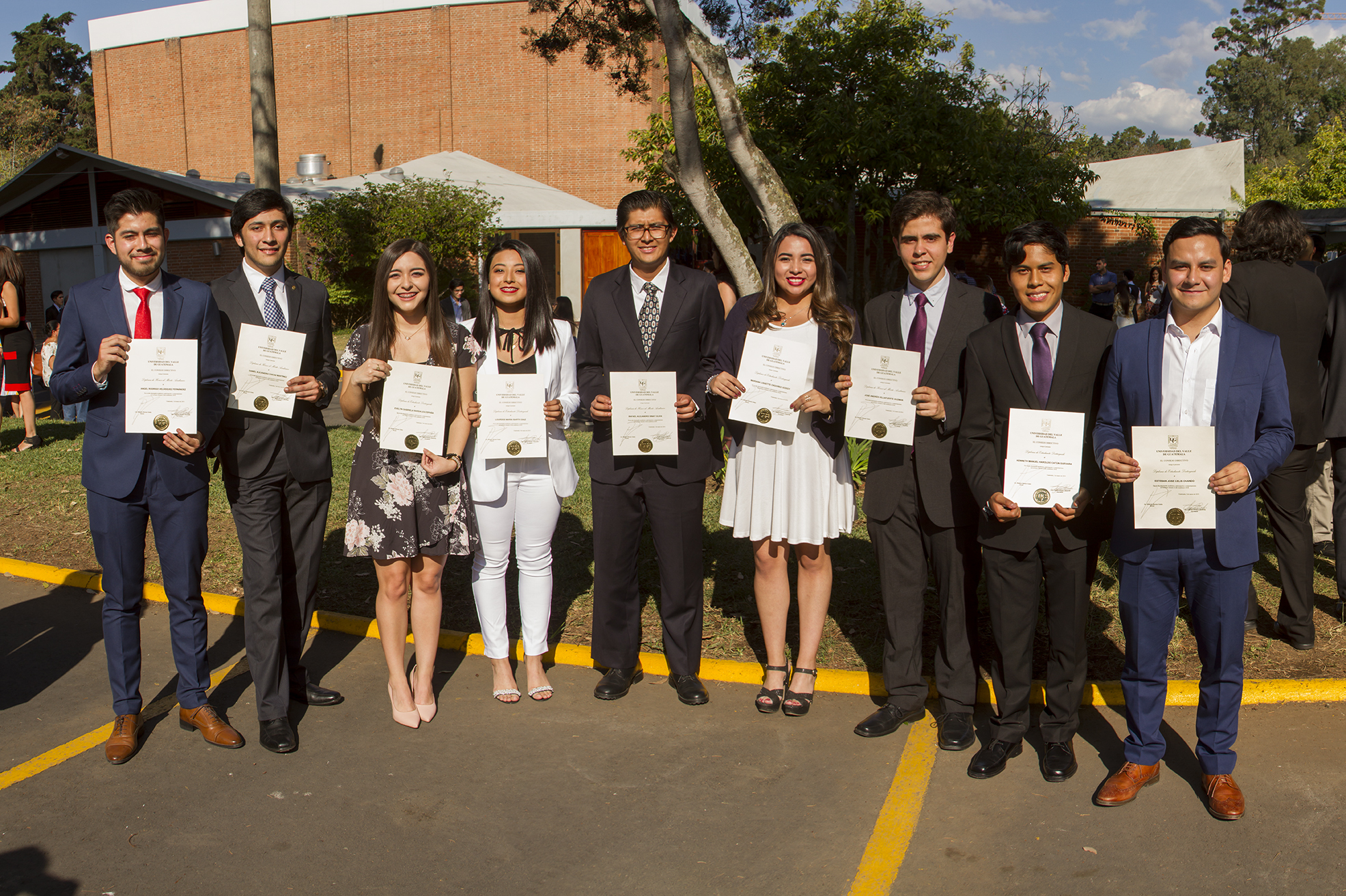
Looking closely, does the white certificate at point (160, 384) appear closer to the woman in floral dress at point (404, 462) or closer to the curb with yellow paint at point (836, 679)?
the woman in floral dress at point (404, 462)

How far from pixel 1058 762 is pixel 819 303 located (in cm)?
229

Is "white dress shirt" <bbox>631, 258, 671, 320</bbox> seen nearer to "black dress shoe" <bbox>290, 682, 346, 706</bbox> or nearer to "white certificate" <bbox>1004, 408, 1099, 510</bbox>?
"white certificate" <bbox>1004, 408, 1099, 510</bbox>

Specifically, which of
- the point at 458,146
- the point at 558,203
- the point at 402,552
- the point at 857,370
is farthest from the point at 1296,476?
the point at 458,146

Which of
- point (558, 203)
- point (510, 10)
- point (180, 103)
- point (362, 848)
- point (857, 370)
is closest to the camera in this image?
point (362, 848)

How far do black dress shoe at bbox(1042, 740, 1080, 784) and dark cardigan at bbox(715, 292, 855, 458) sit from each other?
5.29 feet

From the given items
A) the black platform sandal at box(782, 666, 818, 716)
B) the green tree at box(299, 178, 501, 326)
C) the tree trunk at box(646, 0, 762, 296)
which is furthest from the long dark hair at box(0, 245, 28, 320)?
the green tree at box(299, 178, 501, 326)

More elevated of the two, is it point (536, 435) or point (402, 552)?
point (536, 435)

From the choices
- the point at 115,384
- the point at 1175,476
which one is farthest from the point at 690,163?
the point at 1175,476

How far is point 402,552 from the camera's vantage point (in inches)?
186

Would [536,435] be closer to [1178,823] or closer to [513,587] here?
[513,587]

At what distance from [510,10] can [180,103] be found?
19.5m

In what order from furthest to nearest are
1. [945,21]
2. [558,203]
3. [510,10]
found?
1. [510,10]
2. [558,203]
3. [945,21]

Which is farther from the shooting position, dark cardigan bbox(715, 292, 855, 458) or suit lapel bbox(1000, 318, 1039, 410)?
dark cardigan bbox(715, 292, 855, 458)

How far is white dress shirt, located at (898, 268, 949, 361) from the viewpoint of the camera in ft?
14.9
